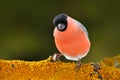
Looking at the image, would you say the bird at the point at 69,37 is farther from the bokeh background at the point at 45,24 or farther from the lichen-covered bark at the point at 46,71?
the bokeh background at the point at 45,24

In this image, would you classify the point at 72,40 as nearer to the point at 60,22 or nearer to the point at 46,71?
the point at 60,22

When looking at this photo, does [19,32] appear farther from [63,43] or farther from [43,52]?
[63,43]

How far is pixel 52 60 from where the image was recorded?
3.24 meters

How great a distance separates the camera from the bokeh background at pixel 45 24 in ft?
22.9

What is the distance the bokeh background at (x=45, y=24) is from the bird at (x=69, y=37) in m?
3.75

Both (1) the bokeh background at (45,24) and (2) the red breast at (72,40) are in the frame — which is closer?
(2) the red breast at (72,40)

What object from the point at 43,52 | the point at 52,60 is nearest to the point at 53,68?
the point at 52,60

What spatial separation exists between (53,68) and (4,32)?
399cm

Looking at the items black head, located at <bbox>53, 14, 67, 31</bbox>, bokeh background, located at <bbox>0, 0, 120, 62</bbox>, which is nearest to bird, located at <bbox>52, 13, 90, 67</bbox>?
black head, located at <bbox>53, 14, 67, 31</bbox>

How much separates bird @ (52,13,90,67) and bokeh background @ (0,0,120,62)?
3.75 m

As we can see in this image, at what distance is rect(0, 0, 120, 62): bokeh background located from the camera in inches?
275

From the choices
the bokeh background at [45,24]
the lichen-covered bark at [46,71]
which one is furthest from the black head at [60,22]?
the bokeh background at [45,24]

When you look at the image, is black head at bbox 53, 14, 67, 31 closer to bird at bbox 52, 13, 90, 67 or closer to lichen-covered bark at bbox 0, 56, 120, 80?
bird at bbox 52, 13, 90, 67

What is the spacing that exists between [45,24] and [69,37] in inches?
163
